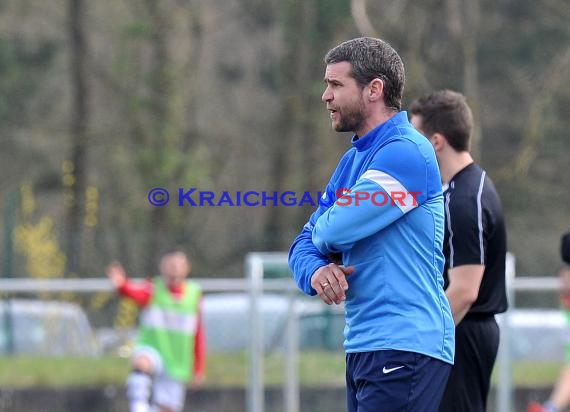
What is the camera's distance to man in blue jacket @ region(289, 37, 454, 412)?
422cm

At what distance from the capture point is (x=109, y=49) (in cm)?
2555

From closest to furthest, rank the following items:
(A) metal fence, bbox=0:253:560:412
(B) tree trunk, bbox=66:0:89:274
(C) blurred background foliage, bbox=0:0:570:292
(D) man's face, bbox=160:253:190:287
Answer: (A) metal fence, bbox=0:253:560:412 < (D) man's face, bbox=160:253:190:287 < (C) blurred background foliage, bbox=0:0:570:292 < (B) tree trunk, bbox=66:0:89:274

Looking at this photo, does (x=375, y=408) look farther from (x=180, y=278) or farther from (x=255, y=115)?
(x=255, y=115)

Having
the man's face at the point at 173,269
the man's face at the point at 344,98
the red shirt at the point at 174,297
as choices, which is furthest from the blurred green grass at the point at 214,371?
the man's face at the point at 344,98

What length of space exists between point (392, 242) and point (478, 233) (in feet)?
4.14

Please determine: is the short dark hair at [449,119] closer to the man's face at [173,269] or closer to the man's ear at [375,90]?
the man's ear at [375,90]

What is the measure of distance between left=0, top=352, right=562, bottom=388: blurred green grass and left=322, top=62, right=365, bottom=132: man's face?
7.07 metres

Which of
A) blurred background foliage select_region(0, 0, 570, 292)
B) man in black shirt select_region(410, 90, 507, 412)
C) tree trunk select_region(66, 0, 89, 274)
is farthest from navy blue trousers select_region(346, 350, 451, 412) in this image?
tree trunk select_region(66, 0, 89, 274)

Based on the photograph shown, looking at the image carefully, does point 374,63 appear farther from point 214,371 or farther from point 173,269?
point 214,371

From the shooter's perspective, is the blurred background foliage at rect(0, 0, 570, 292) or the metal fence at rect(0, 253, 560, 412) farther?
the blurred background foliage at rect(0, 0, 570, 292)

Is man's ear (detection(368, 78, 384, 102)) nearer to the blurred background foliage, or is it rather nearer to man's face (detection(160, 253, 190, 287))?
man's face (detection(160, 253, 190, 287))

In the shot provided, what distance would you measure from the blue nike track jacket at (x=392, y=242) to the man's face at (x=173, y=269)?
734 cm

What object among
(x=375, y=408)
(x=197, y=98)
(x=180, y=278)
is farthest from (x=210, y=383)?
(x=197, y=98)

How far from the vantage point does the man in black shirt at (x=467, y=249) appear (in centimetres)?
540
